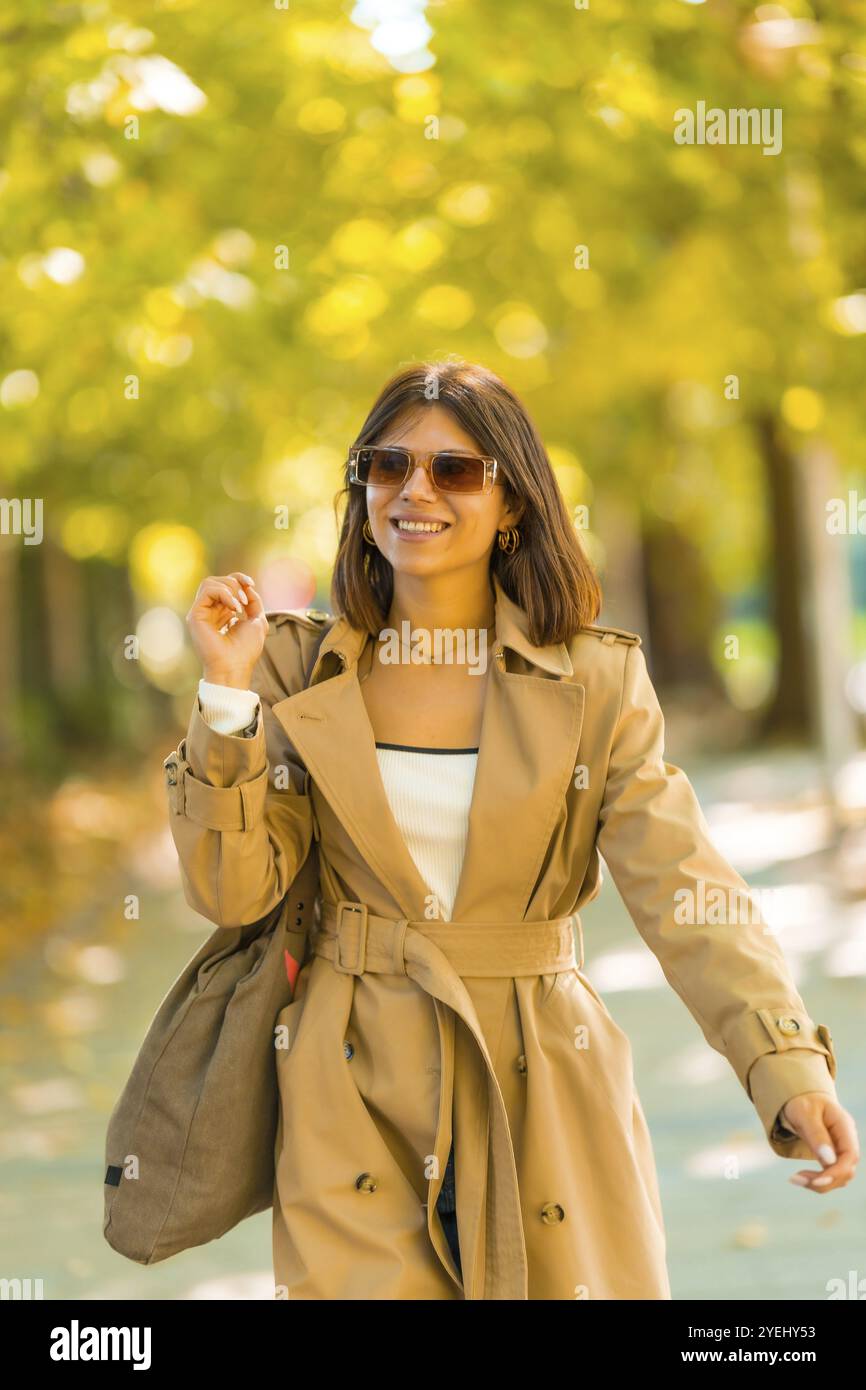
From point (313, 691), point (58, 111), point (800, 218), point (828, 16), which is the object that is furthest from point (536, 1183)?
point (800, 218)

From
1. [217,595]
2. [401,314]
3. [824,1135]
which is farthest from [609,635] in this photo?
[401,314]

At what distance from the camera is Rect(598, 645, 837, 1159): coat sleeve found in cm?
315

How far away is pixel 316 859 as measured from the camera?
3.72 meters

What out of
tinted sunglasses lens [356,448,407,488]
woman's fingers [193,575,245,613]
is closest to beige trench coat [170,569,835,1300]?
woman's fingers [193,575,245,613]

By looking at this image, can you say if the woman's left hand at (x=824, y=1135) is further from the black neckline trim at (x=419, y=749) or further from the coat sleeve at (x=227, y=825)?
the coat sleeve at (x=227, y=825)

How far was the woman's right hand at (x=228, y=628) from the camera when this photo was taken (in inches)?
137

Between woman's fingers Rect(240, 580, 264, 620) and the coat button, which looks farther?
woman's fingers Rect(240, 580, 264, 620)

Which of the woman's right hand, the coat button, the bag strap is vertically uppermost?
the woman's right hand

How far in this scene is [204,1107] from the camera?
3516 mm

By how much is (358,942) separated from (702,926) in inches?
25.3

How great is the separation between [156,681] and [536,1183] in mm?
30691

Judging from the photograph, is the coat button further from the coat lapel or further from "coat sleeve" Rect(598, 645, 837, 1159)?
the coat lapel

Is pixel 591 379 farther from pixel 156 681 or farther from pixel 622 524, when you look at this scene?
pixel 156 681

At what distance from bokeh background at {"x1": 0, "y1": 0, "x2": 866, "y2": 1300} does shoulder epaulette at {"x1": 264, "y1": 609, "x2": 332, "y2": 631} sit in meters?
1.46
